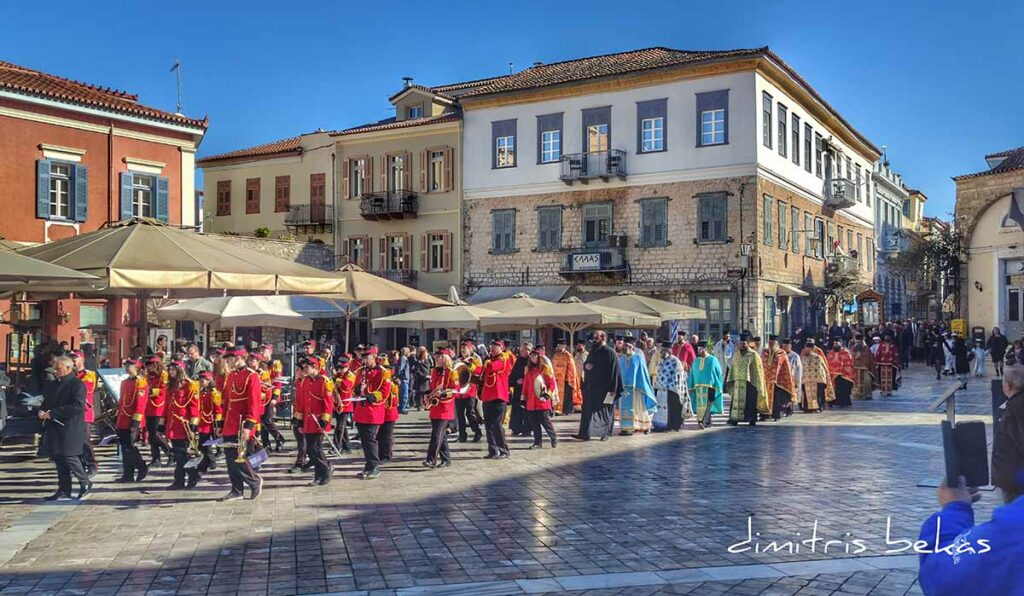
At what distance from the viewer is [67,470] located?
1040 cm

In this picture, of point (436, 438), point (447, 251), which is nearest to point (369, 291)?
point (436, 438)

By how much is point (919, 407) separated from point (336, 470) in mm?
14737

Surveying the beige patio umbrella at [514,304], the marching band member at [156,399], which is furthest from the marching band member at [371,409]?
the beige patio umbrella at [514,304]

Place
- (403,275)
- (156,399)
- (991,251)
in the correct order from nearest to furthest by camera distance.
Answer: (156,399) < (403,275) < (991,251)

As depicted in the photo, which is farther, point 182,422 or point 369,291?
point 369,291

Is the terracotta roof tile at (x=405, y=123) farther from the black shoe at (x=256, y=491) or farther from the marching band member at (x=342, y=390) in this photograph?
the black shoe at (x=256, y=491)

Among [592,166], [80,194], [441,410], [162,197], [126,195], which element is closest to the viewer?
Answer: [441,410]

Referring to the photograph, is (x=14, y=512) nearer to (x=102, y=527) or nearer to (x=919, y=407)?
(x=102, y=527)

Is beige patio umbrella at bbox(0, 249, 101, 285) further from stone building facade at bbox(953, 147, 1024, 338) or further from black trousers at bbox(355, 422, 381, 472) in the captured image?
stone building facade at bbox(953, 147, 1024, 338)

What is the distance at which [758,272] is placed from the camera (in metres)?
31.9

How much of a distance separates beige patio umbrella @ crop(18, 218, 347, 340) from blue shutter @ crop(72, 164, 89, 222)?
1380 cm

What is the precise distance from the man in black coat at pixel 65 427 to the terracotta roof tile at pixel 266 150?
106 feet

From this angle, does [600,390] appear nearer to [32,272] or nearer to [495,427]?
[495,427]

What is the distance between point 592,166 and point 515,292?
5.55 m
